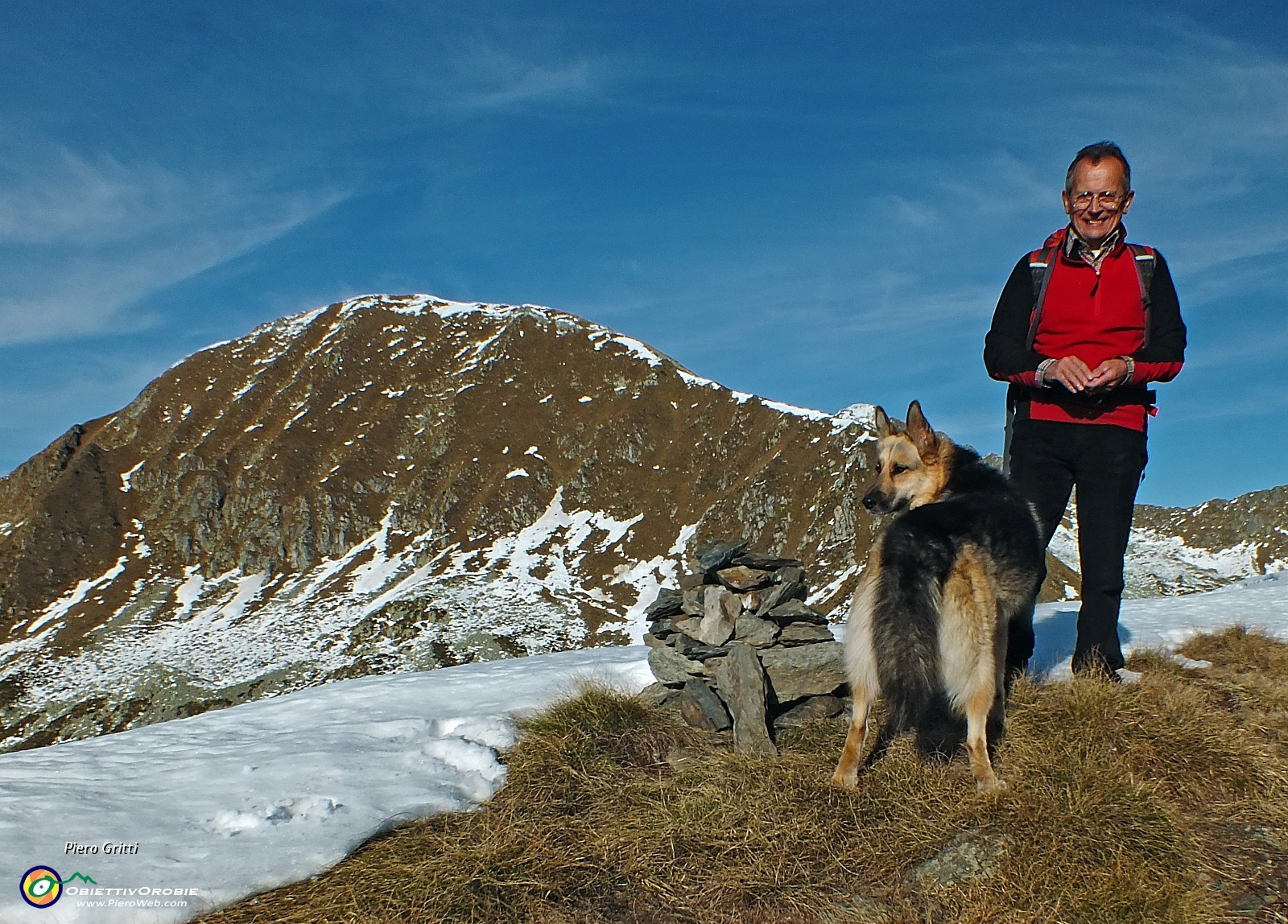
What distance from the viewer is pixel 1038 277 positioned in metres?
6.87

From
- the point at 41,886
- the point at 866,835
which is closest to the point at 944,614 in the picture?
the point at 866,835

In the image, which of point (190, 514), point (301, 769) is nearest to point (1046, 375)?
point (301, 769)

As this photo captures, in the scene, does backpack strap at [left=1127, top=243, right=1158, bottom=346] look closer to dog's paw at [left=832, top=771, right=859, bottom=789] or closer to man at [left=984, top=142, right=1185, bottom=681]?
man at [left=984, top=142, right=1185, bottom=681]

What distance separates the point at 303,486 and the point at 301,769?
133012 mm

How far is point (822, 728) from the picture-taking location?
6.96 m

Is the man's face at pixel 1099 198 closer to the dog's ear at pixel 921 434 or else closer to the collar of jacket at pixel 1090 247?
the collar of jacket at pixel 1090 247

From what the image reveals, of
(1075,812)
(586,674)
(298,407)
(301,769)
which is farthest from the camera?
(298,407)

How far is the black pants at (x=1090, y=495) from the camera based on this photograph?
6.95 m

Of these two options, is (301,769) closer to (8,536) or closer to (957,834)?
(957,834)

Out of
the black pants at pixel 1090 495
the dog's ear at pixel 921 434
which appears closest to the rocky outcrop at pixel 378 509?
the black pants at pixel 1090 495

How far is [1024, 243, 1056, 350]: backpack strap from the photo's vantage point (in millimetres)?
6785

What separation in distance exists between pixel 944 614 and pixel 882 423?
213 cm

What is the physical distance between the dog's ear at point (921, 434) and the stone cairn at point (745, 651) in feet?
6.26

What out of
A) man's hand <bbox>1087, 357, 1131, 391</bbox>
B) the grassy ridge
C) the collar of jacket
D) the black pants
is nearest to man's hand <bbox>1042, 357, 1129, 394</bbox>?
man's hand <bbox>1087, 357, 1131, 391</bbox>
